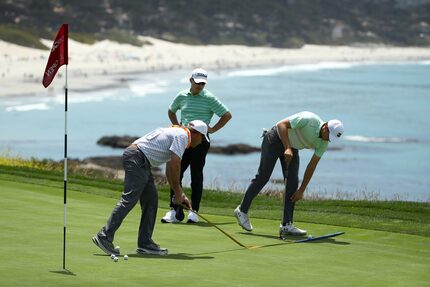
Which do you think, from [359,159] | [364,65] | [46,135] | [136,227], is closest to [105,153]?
[46,135]

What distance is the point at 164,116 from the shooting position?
51.5m

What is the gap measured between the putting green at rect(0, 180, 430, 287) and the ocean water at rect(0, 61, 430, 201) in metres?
9.29

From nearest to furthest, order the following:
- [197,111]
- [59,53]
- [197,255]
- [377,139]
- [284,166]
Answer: [59,53] < [197,255] < [284,166] < [197,111] < [377,139]

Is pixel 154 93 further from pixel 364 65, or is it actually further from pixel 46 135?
pixel 364 65

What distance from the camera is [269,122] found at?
53094mm

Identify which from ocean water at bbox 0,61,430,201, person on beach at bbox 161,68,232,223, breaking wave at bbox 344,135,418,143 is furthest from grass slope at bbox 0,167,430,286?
breaking wave at bbox 344,135,418,143

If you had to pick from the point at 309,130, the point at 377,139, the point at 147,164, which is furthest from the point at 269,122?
the point at 147,164

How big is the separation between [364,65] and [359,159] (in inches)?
3059

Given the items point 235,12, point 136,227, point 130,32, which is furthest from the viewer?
point 235,12

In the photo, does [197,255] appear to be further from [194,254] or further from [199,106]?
[199,106]

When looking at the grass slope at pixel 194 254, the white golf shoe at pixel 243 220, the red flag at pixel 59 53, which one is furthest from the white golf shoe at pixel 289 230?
the red flag at pixel 59 53

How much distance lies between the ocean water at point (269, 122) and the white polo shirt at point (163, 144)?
11.8 m

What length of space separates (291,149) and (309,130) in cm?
40

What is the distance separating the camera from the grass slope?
9.82m
